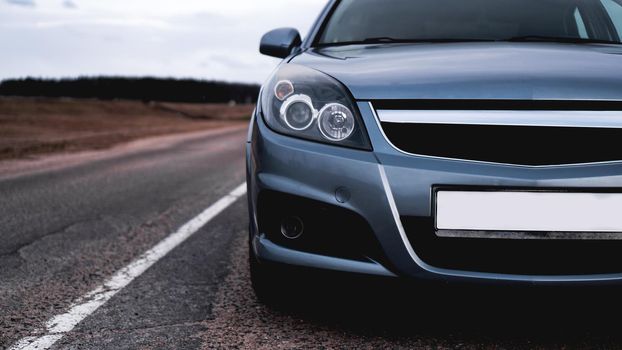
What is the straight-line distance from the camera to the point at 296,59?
2.92 m

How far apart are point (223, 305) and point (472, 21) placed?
6.06ft

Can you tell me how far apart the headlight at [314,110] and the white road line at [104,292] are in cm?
111

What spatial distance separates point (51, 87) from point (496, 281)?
7353 centimetres

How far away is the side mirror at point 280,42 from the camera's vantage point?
3689 mm

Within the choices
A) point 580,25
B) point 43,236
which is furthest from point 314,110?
point 43,236

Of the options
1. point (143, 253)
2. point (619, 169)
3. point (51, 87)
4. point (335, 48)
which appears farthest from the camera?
point (51, 87)

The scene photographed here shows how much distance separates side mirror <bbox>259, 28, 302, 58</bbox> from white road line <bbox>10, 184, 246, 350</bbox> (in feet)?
4.24

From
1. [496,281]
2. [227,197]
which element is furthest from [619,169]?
[227,197]

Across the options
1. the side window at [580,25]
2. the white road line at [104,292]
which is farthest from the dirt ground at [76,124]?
the side window at [580,25]

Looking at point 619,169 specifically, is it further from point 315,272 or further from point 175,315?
point 175,315

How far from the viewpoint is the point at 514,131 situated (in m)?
2.18

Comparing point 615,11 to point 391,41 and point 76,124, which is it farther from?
point 76,124

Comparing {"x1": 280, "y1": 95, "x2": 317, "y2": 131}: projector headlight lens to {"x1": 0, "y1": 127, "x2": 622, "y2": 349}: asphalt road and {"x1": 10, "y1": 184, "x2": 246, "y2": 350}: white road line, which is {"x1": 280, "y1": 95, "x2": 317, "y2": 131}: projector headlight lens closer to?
{"x1": 0, "y1": 127, "x2": 622, "y2": 349}: asphalt road

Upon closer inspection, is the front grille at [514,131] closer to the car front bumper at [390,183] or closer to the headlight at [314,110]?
the car front bumper at [390,183]
